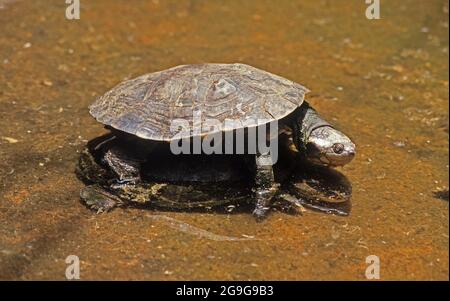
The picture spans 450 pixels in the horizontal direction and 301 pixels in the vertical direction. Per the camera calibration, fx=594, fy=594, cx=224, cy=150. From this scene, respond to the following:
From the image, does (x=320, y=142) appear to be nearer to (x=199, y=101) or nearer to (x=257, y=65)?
(x=199, y=101)

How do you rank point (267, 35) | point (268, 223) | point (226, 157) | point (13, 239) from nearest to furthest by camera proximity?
point (13, 239) < point (268, 223) < point (226, 157) < point (267, 35)

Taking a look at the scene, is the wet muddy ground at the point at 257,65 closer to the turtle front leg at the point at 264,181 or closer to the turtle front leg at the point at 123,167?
the turtle front leg at the point at 264,181

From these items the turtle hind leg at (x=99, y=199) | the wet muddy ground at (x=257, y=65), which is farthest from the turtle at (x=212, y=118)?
the wet muddy ground at (x=257, y=65)

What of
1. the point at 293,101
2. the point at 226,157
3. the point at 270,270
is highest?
the point at 293,101

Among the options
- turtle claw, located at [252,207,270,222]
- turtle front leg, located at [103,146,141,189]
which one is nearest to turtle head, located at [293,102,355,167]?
turtle claw, located at [252,207,270,222]

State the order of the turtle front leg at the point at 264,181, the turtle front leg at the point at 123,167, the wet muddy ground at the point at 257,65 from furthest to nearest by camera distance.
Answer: the turtle front leg at the point at 123,167, the turtle front leg at the point at 264,181, the wet muddy ground at the point at 257,65

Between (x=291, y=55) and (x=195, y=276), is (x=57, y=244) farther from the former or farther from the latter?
(x=291, y=55)

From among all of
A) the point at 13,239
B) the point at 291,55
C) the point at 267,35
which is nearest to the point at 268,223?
the point at 13,239
